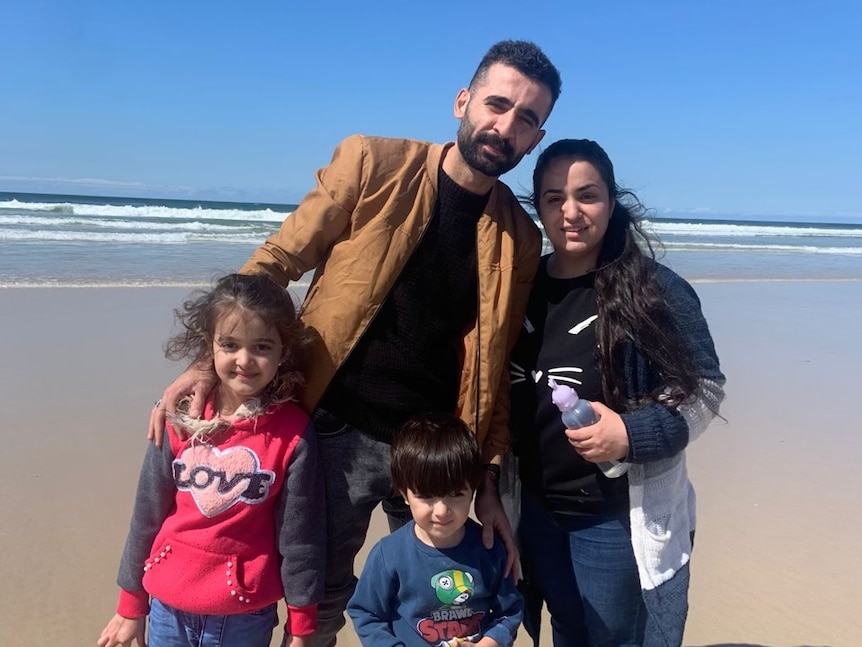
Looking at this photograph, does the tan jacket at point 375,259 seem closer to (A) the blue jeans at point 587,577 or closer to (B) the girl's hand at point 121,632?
(A) the blue jeans at point 587,577

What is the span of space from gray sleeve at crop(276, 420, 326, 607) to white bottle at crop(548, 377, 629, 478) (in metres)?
0.84

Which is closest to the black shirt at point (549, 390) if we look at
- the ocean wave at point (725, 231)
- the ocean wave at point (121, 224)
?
the ocean wave at point (121, 224)

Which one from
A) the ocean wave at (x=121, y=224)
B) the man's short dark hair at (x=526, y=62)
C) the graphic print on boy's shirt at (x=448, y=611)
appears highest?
the man's short dark hair at (x=526, y=62)

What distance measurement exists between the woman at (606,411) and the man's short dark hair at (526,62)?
0.24 meters

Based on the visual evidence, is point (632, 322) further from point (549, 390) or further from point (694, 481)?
point (694, 481)

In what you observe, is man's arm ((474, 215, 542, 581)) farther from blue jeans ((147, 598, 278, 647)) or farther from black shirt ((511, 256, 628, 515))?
blue jeans ((147, 598, 278, 647))

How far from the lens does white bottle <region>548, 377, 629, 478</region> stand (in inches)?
83.4

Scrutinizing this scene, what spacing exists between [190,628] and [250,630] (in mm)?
188

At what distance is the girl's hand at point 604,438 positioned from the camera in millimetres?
2092

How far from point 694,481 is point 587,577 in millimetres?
2868

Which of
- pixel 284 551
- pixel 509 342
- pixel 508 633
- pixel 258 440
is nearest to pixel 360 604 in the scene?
pixel 284 551

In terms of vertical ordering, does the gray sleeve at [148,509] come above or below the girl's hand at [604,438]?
below

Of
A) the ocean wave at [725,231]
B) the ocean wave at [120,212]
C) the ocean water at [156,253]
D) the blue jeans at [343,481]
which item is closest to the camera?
the blue jeans at [343,481]

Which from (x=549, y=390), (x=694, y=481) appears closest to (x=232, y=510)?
(x=549, y=390)
